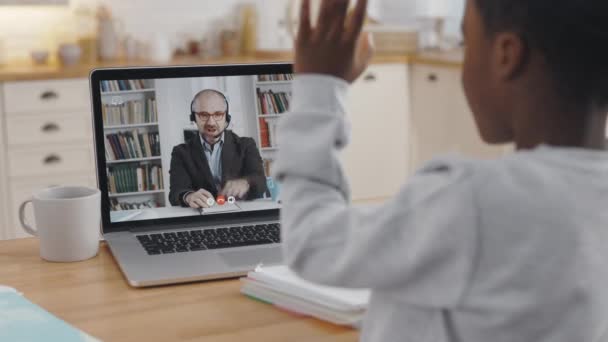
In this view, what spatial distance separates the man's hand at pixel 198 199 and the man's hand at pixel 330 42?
55cm

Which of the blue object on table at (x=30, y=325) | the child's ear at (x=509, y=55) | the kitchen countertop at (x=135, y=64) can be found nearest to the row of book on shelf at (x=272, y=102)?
the blue object on table at (x=30, y=325)

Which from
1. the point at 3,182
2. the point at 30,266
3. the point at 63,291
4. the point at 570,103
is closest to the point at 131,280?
the point at 63,291

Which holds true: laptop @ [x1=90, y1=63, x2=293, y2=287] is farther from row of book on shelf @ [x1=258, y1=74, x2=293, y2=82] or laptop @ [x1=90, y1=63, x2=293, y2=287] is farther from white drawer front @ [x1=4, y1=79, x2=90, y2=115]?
white drawer front @ [x1=4, y1=79, x2=90, y2=115]

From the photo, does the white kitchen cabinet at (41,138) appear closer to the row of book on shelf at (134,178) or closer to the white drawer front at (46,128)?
the white drawer front at (46,128)

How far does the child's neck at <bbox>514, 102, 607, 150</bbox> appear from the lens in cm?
67

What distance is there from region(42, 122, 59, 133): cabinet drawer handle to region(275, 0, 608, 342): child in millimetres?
2808

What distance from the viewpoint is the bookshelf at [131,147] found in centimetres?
124

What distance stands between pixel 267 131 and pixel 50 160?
2.29 meters

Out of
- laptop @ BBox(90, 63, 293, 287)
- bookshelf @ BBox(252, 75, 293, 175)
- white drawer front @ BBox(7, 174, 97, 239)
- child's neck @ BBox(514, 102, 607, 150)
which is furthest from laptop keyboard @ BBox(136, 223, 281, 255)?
white drawer front @ BBox(7, 174, 97, 239)

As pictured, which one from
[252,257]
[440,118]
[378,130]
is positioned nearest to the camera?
[252,257]

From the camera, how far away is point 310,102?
72cm

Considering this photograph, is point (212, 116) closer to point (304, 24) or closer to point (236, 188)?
point (236, 188)

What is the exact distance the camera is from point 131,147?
4.07 ft

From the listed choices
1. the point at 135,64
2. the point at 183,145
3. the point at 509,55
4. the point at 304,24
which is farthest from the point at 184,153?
the point at 135,64
